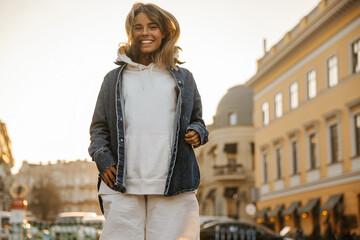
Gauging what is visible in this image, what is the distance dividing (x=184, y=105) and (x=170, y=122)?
5.1 inches

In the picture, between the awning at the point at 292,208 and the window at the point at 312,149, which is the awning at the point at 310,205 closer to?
the awning at the point at 292,208

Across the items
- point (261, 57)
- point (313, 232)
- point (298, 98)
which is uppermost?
point (261, 57)

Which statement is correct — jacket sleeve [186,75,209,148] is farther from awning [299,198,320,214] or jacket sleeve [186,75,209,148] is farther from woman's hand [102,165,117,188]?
awning [299,198,320,214]

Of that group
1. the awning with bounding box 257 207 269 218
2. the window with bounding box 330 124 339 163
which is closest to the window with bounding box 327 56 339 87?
the window with bounding box 330 124 339 163

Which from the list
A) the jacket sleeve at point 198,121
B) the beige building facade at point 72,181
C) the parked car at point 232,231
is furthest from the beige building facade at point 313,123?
the beige building facade at point 72,181

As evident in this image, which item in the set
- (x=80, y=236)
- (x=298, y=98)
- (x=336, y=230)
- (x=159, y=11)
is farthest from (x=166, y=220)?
(x=298, y=98)

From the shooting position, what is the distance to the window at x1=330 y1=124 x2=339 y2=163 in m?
29.2

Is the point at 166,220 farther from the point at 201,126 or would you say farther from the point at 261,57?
the point at 261,57

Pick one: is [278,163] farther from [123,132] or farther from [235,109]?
[123,132]

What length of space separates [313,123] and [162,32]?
95.7ft

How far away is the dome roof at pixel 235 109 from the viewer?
59031mm

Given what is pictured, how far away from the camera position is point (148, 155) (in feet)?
9.88

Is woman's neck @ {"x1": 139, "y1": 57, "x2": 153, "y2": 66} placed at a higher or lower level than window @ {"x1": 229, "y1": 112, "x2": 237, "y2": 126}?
lower

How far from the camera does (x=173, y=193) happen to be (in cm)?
295
